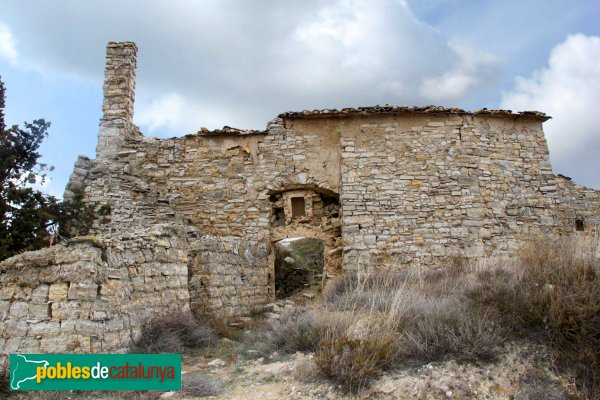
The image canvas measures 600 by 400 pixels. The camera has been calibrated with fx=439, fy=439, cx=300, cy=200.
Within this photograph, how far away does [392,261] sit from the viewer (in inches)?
396

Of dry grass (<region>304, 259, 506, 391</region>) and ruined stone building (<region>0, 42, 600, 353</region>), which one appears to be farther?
ruined stone building (<region>0, 42, 600, 353</region>)

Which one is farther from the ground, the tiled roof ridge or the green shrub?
the tiled roof ridge

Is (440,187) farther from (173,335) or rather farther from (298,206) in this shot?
(173,335)

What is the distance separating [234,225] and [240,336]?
426cm

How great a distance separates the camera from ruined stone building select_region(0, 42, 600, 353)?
10.2 meters

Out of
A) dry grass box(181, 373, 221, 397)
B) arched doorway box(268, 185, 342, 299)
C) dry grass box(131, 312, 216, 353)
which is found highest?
arched doorway box(268, 185, 342, 299)

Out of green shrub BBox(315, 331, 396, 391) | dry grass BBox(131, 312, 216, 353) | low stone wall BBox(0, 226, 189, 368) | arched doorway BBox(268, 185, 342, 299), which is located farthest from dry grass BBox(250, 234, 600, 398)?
arched doorway BBox(268, 185, 342, 299)

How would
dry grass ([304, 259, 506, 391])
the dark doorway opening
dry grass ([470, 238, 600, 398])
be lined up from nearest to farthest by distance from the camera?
dry grass ([304, 259, 506, 391]) → dry grass ([470, 238, 600, 398]) → the dark doorway opening

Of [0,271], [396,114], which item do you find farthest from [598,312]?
[396,114]

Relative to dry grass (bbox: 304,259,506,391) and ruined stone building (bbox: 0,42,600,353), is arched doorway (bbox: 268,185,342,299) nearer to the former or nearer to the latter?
ruined stone building (bbox: 0,42,600,353)

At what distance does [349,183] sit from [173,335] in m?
5.88

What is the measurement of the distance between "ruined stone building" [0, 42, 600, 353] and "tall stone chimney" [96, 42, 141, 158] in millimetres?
25

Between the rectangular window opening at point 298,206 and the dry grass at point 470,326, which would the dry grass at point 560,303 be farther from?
the rectangular window opening at point 298,206

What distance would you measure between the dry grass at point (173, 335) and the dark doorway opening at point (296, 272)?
5.44m
